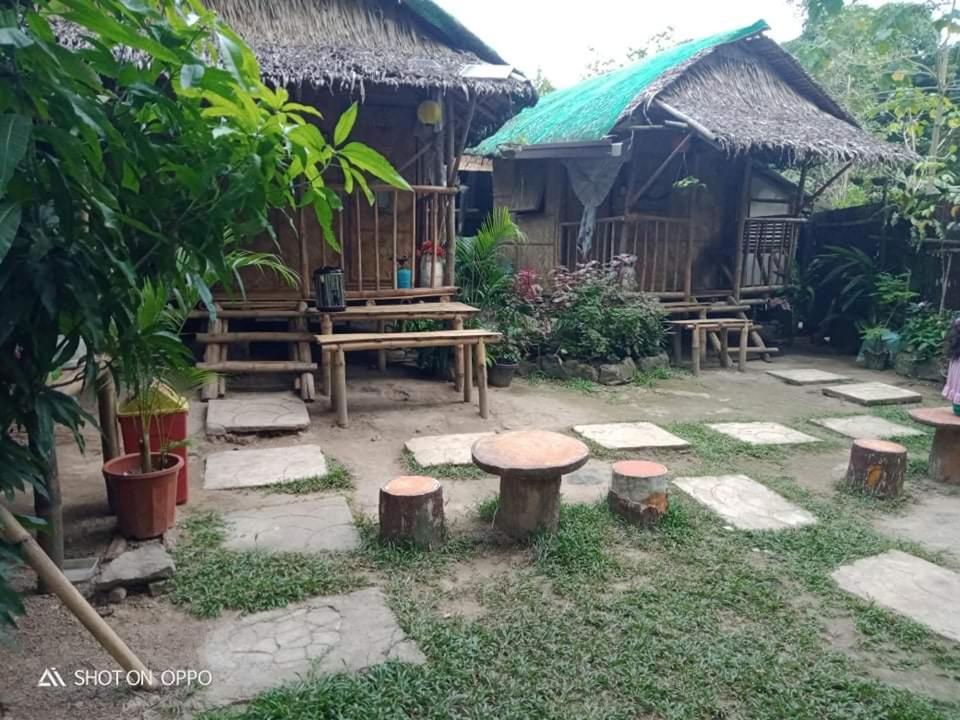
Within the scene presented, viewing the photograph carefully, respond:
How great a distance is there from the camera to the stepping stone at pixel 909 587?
2678 millimetres

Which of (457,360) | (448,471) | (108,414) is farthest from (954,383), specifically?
(108,414)

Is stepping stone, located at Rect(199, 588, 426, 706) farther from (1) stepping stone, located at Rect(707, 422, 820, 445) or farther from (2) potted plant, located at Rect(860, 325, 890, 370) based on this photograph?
(2) potted plant, located at Rect(860, 325, 890, 370)

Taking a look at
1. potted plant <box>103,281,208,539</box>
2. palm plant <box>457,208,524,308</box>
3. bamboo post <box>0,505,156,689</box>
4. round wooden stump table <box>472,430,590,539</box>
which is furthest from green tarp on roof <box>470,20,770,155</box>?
bamboo post <box>0,505,156,689</box>

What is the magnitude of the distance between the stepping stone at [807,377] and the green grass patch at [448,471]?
5003 millimetres

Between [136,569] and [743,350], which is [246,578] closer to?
[136,569]

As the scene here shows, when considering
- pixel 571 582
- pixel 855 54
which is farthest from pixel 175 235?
pixel 855 54

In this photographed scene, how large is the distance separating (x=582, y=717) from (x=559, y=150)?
26.0 ft

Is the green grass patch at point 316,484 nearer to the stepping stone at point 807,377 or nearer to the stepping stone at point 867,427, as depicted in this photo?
the stepping stone at point 867,427

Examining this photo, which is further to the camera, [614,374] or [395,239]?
[614,374]

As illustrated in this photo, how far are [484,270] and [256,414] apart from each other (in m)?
3.68

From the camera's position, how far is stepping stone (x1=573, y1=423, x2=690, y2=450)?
4.95 meters

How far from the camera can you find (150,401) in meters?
3.23

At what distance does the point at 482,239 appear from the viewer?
8.04 metres

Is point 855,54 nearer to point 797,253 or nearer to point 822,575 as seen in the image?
point 797,253
